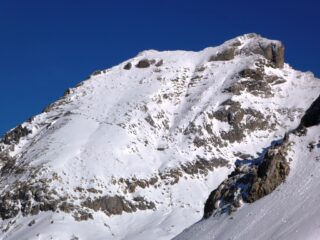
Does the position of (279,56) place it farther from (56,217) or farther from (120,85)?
(56,217)

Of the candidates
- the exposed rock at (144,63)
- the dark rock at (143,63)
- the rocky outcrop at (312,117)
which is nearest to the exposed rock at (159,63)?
the exposed rock at (144,63)

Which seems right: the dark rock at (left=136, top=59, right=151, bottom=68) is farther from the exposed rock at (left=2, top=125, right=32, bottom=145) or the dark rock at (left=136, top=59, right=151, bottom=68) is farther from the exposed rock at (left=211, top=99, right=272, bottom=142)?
the exposed rock at (left=2, top=125, right=32, bottom=145)

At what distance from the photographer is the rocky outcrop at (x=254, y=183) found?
43.9 m

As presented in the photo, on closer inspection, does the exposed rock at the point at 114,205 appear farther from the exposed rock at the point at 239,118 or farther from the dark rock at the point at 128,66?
the dark rock at the point at 128,66

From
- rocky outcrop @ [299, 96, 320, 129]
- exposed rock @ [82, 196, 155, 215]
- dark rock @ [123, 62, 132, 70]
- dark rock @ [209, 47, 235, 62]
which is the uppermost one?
dark rock @ [123, 62, 132, 70]

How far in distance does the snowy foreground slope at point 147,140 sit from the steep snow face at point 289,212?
4190 centimetres

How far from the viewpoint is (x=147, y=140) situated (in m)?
116

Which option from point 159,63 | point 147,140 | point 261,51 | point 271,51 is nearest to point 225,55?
point 261,51

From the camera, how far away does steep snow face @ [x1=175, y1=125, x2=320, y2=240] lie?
3581 centimetres

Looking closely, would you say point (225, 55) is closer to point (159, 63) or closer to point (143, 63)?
point (159, 63)

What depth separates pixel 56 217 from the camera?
9244cm

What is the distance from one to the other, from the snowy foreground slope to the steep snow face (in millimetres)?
41901

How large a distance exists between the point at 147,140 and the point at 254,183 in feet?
235

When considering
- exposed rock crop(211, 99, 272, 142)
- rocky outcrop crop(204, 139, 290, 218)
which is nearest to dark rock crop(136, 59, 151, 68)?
exposed rock crop(211, 99, 272, 142)
